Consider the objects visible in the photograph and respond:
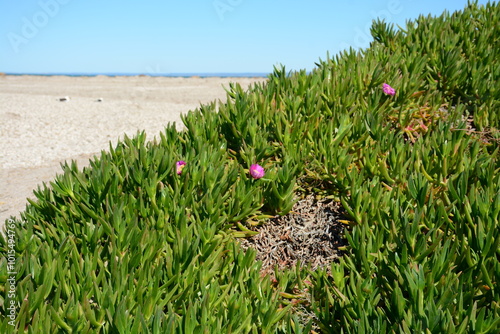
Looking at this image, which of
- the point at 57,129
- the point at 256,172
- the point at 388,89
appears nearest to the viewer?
the point at 256,172

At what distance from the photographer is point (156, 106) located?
1121 centimetres

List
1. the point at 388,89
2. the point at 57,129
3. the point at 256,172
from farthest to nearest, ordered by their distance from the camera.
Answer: the point at 57,129
the point at 388,89
the point at 256,172

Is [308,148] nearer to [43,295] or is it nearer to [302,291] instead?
[302,291]

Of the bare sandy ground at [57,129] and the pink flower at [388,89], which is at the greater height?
the pink flower at [388,89]

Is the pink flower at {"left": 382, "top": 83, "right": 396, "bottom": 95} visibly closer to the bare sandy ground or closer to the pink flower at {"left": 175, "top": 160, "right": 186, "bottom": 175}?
the pink flower at {"left": 175, "top": 160, "right": 186, "bottom": 175}

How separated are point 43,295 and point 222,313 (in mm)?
679

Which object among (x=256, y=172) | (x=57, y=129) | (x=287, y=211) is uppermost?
(x=256, y=172)

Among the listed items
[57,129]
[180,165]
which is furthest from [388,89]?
[57,129]

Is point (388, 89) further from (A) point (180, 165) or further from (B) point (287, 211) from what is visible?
(A) point (180, 165)

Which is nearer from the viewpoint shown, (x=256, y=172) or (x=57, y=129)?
(x=256, y=172)

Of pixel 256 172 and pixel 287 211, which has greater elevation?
pixel 256 172

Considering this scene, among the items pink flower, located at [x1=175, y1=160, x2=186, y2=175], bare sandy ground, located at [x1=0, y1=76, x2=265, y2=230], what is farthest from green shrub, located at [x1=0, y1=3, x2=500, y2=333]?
bare sandy ground, located at [x1=0, y1=76, x2=265, y2=230]

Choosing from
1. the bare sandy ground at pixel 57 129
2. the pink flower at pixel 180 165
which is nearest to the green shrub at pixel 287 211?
the pink flower at pixel 180 165

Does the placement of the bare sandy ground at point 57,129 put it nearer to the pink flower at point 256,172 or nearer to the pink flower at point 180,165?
the pink flower at point 180,165
